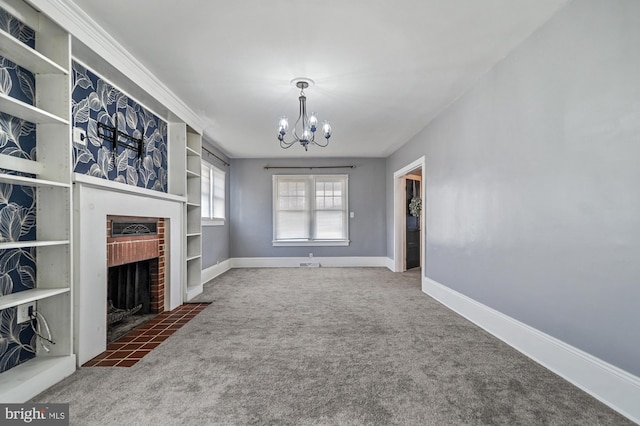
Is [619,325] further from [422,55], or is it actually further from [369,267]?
[369,267]

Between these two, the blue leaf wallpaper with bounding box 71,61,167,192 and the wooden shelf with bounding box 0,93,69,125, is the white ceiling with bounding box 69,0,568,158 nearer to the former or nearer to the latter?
the blue leaf wallpaper with bounding box 71,61,167,192

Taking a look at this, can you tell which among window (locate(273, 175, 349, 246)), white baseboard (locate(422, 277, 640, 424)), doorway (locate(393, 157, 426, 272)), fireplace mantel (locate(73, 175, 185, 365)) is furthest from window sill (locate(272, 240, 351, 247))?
fireplace mantel (locate(73, 175, 185, 365))

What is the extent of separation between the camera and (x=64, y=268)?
2.31 meters

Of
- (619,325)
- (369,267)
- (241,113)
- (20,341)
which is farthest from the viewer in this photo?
(369,267)

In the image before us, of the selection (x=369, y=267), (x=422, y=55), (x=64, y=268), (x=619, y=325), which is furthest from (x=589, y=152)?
(x=369, y=267)

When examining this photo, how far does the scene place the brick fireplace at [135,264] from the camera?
3080 millimetres

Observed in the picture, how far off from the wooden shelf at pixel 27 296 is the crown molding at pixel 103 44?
1.80 meters

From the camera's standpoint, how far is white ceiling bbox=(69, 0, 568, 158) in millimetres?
2301

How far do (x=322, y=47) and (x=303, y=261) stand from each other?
215 inches

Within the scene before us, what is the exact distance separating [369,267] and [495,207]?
182 inches

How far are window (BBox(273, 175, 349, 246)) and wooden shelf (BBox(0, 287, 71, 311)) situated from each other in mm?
5448

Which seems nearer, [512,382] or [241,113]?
[512,382]

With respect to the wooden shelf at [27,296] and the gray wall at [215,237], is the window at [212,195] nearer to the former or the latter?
the gray wall at [215,237]

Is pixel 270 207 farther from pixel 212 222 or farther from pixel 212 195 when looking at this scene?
pixel 212 222
